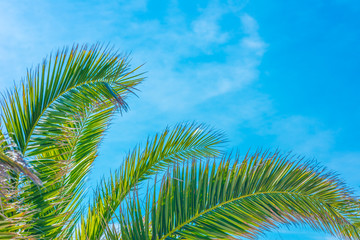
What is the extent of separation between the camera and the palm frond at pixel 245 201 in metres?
2.52

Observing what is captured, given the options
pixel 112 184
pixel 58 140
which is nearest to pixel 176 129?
pixel 112 184

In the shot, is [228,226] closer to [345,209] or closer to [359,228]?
[345,209]

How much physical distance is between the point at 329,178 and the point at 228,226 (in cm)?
92

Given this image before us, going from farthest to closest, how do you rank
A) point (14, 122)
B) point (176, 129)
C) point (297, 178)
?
point (176, 129), point (14, 122), point (297, 178)

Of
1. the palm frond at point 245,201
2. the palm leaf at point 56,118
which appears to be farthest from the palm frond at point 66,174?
the palm frond at point 245,201

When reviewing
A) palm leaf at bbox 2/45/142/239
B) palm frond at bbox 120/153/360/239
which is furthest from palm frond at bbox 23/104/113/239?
palm frond at bbox 120/153/360/239

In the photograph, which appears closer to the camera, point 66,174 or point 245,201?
point 245,201

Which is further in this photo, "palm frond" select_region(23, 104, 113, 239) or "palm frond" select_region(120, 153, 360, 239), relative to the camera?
"palm frond" select_region(23, 104, 113, 239)

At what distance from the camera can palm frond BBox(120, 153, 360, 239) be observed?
252 cm

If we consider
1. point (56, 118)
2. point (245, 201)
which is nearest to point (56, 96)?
point (56, 118)

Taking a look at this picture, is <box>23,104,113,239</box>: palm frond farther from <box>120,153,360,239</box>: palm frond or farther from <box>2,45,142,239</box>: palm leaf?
<box>120,153,360,239</box>: palm frond

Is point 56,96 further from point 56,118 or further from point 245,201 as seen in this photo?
point 245,201

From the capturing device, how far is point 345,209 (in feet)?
9.10

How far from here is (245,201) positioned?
2605mm
